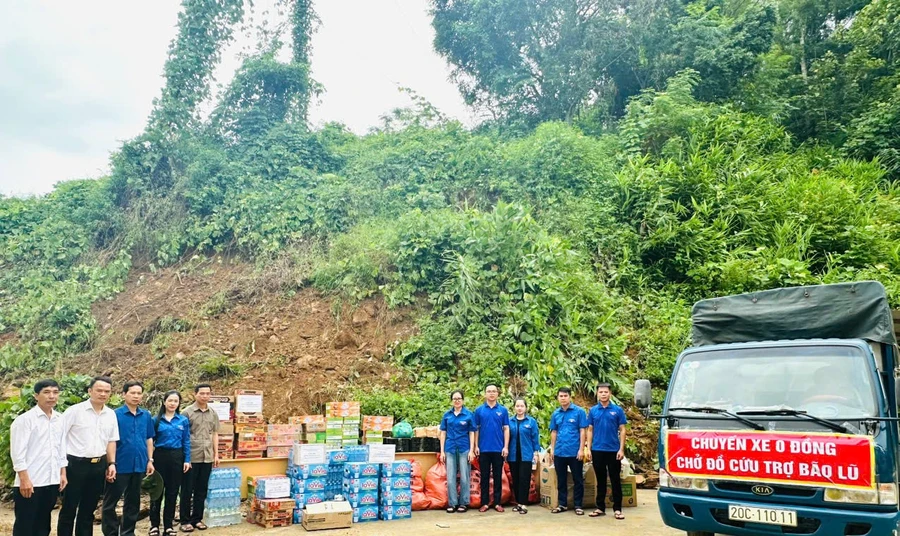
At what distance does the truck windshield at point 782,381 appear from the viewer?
463 cm

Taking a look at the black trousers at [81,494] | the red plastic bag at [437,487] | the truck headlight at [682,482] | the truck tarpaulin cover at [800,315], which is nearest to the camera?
the truck headlight at [682,482]

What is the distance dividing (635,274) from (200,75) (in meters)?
12.7

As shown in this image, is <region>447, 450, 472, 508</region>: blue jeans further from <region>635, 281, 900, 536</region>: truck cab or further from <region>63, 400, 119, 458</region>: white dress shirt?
<region>63, 400, 119, 458</region>: white dress shirt

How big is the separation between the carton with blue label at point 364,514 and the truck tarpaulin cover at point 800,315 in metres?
4.31

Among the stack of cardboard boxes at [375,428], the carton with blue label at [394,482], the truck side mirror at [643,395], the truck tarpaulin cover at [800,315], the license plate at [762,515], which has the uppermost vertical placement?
the truck tarpaulin cover at [800,315]

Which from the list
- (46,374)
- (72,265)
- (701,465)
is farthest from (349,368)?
(72,265)

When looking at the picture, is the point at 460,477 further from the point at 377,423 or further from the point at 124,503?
the point at 124,503

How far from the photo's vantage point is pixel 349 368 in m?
10.2

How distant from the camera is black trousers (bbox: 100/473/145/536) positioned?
573cm

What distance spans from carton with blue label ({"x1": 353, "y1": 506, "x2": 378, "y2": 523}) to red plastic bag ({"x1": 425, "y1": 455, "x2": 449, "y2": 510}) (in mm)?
882

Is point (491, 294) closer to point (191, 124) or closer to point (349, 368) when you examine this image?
point (349, 368)

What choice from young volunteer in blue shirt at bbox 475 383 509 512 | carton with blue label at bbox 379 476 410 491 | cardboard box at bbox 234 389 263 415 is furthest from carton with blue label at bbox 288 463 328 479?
young volunteer in blue shirt at bbox 475 383 509 512

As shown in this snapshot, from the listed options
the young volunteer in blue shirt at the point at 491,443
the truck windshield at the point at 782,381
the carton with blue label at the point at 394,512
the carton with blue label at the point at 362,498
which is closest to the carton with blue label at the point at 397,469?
the carton with blue label at the point at 362,498

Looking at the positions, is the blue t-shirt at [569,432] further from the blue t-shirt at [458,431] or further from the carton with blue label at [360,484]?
the carton with blue label at [360,484]
